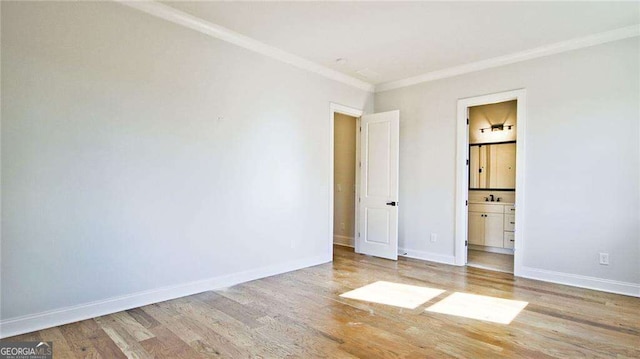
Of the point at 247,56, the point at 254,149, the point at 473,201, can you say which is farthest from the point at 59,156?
the point at 473,201

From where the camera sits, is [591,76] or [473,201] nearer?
[591,76]

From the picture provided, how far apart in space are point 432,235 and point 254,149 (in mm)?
2861

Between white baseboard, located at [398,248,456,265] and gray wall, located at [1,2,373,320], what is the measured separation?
1.92 m

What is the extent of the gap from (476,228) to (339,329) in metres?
4.11

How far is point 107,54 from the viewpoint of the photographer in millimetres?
2939

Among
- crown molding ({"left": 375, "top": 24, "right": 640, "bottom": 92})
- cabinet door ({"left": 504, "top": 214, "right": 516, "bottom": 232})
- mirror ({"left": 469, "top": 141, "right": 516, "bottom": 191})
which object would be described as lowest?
cabinet door ({"left": 504, "top": 214, "right": 516, "bottom": 232})

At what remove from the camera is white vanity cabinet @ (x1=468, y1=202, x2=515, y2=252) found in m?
5.58

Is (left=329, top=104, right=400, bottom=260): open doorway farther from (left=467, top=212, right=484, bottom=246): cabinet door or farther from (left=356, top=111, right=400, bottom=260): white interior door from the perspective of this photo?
(left=467, top=212, right=484, bottom=246): cabinet door

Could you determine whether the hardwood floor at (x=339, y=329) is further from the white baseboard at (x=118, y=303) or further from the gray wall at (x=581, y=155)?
the gray wall at (x=581, y=155)

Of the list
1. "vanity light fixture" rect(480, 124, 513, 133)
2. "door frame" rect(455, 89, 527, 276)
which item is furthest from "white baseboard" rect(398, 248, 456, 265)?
"vanity light fixture" rect(480, 124, 513, 133)

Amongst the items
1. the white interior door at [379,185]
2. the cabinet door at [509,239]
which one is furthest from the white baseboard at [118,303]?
the cabinet door at [509,239]

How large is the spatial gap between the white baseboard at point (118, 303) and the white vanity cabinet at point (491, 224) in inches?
139

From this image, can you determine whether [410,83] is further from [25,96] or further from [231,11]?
[25,96]

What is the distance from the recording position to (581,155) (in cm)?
387
